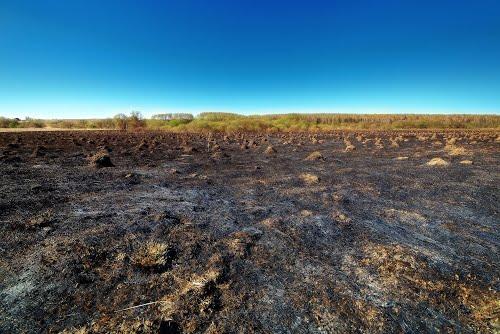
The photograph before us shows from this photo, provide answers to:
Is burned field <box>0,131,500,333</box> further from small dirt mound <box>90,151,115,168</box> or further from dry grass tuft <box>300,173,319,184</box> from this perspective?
small dirt mound <box>90,151,115,168</box>

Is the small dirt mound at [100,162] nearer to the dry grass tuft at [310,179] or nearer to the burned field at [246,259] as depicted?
the burned field at [246,259]

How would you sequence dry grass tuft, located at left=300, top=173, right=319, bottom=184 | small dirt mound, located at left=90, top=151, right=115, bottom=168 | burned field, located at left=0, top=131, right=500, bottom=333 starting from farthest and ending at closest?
small dirt mound, located at left=90, top=151, right=115, bottom=168, dry grass tuft, located at left=300, top=173, right=319, bottom=184, burned field, located at left=0, top=131, right=500, bottom=333

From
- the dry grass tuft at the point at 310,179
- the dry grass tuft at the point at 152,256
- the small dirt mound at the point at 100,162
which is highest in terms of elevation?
the small dirt mound at the point at 100,162

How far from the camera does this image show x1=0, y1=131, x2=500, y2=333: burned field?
2.90 meters

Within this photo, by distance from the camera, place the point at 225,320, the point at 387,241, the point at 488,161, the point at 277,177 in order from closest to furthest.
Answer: the point at 225,320, the point at 387,241, the point at 277,177, the point at 488,161

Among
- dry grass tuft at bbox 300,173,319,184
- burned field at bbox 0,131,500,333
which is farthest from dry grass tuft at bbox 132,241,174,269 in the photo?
dry grass tuft at bbox 300,173,319,184

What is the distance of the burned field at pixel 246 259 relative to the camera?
2902 mm

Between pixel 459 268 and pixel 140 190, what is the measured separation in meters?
7.26

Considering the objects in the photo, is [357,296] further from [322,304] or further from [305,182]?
[305,182]

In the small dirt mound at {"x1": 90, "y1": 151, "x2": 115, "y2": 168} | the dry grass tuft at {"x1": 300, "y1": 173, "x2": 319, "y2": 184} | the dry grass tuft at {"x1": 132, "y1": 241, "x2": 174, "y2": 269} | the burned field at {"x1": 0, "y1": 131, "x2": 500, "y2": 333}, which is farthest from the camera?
the small dirt mound at {"x1": 90, "y1": 151, "x2": 115, "y2": 168}

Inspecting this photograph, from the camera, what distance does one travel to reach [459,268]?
3.95 m

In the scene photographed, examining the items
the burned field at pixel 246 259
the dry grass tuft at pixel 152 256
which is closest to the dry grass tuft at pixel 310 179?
the burned field at pixel 246 259

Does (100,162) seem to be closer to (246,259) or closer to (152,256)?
(152,256)

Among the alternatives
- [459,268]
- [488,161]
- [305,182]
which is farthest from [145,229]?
[488,161]
